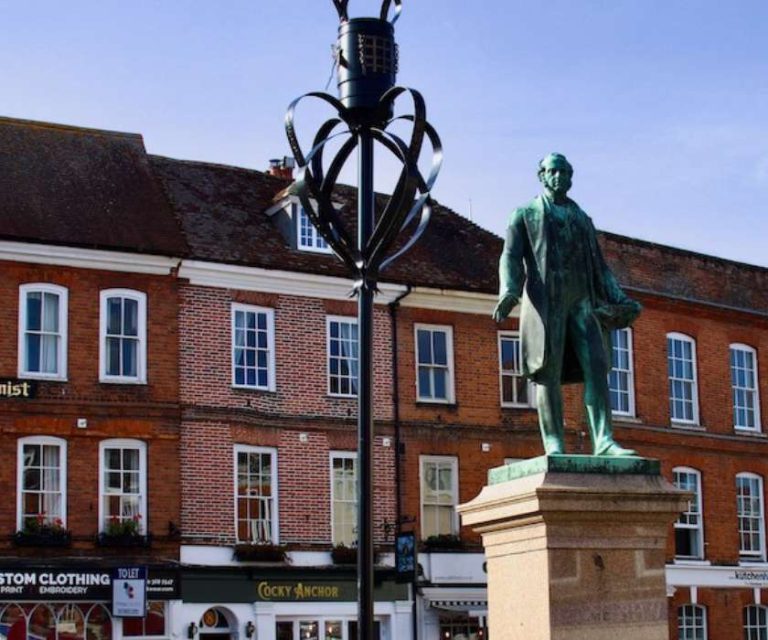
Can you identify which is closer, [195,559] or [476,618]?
[195,559]

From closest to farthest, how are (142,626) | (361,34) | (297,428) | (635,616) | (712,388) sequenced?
1. (635,616)
2. (361,34)
3. (142,626)
4. (297,428)
5. (712,388)

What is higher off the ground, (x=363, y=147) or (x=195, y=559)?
(x=363, y=147)

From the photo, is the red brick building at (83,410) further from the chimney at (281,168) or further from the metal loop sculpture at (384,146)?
the metal loop sculpture at (384,146)

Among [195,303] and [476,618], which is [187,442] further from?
[476,618]

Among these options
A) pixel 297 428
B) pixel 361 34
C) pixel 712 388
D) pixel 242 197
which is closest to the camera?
pixel 361 34

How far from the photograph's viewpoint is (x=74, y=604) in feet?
96.0

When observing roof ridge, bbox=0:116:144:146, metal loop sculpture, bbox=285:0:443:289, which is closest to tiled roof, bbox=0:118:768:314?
roof ridge, bbox=0:116:144:146

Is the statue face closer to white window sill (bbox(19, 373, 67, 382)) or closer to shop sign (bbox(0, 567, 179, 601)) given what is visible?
shop sign (bbox(0, 567, 179, 601))

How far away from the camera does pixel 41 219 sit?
30422mm

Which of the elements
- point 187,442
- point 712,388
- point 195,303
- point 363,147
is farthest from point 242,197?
point 363,147

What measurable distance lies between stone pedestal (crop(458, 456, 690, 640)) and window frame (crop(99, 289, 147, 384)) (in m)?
20.4

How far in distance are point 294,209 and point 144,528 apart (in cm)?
762

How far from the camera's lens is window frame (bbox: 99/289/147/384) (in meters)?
30.2

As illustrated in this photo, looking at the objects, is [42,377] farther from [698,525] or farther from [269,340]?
[698,525]
